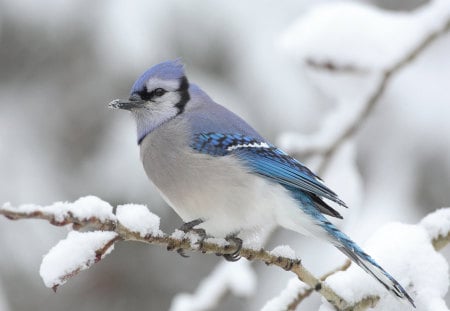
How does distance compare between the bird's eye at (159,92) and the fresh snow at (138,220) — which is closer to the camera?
the fresh snow at (138,220)

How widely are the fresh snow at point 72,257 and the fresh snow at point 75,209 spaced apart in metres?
0.05

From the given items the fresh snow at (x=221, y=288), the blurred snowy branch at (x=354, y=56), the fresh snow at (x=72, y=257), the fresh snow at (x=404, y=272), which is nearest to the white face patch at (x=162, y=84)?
the blurred snowy branch at (x=354, y=56)

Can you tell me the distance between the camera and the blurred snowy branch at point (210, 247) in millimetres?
1341

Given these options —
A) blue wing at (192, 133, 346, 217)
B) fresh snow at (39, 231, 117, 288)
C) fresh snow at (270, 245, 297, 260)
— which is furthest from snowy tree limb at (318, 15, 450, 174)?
fresh snow at (39, 231, 117, 288)

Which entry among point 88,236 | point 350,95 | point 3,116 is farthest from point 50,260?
point 3,116

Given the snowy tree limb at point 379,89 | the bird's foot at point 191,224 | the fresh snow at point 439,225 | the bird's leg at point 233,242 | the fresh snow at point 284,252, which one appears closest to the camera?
the fresh snow at point 284,252

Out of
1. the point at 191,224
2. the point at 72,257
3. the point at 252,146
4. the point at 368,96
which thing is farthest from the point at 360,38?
the point at 72,257

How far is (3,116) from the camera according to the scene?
4434 mm

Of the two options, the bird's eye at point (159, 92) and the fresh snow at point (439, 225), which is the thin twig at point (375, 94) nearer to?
the bird's eye at point (159, 92)

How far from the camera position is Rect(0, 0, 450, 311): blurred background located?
12.9 ft

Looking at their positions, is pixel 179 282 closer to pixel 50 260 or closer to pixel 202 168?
pixel 202 168

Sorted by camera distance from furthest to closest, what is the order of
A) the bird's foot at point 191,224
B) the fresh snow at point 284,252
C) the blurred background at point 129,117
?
the blurred background at point 129,117 < the bird's foot at point 191,224 < the fresh snow at point 284,252

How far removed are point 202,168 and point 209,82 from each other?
193 centimetres

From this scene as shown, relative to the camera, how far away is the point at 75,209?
1329mm
